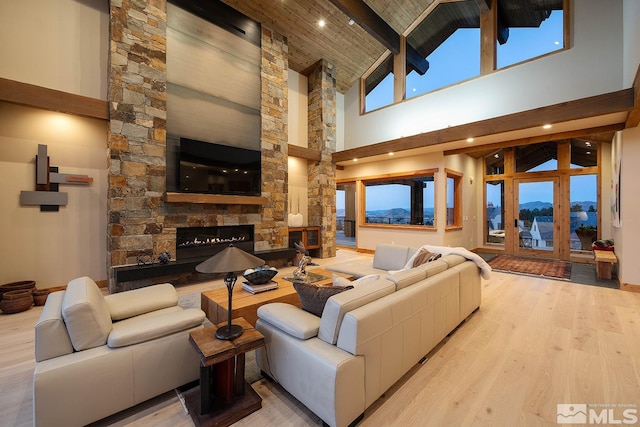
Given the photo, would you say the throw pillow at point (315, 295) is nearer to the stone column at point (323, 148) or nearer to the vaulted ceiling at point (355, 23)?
the stone column at point (323, 148)

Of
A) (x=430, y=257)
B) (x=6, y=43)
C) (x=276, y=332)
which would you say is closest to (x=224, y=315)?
(x=276, y=332)

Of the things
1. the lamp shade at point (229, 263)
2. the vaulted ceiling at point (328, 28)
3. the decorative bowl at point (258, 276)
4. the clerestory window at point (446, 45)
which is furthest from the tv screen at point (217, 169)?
the clerestory window at point (446, 45)

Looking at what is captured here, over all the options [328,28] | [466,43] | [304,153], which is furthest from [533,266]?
[328,28]

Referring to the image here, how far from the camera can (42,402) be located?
141 cm

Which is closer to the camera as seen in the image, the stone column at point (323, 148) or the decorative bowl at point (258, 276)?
the decorative bowl at point (258, 276)

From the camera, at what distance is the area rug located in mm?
5176

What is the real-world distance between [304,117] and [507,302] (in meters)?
6.08

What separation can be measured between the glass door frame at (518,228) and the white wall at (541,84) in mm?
2825

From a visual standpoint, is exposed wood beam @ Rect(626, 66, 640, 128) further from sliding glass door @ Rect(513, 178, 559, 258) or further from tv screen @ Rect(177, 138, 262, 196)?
tv screen @ Rect(177, 138, 262, 196)

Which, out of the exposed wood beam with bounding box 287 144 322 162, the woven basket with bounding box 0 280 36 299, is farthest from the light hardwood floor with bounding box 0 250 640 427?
the exposed wood beam with bounding box 287 144 322 162

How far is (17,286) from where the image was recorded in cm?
351

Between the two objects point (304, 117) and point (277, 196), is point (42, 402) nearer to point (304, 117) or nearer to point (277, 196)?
point (277, 196)

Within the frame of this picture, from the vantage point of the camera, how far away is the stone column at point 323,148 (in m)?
7.02

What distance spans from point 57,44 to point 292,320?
5.29 meters
